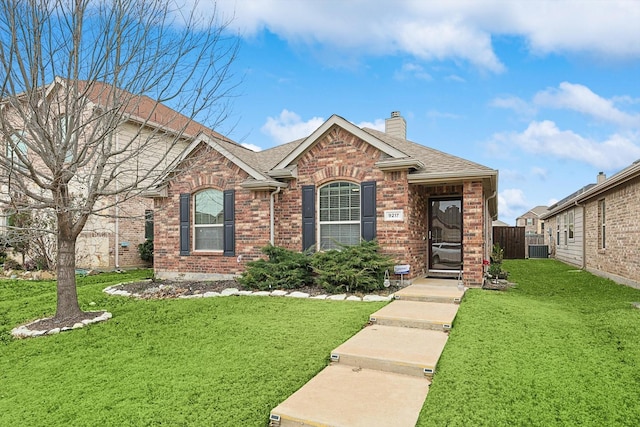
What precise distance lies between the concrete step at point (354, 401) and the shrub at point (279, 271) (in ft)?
16.5

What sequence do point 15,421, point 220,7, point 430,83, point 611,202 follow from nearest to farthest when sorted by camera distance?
1. point 15,421
2. point 220,7
3. point 611,202
4. point 430,83

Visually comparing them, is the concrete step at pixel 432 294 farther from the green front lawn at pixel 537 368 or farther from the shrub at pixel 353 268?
the shrub at pixel 353 268

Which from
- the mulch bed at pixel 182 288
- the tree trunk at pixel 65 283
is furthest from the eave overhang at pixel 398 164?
the tree trunk at pixel 65 283

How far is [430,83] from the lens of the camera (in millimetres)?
13602

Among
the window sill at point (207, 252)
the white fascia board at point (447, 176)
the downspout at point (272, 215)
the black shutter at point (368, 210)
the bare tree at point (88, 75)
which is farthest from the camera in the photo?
the window sill at point (207, 252)

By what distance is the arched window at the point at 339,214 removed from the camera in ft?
32.4

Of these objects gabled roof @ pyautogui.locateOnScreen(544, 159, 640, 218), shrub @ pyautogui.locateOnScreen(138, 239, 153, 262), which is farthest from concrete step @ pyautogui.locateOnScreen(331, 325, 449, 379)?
shrub @ pyautogui.locateOnScreen(138, 239, 153, 262)

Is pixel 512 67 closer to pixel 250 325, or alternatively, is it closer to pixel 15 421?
pixel 250 325

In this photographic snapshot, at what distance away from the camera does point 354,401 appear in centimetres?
357

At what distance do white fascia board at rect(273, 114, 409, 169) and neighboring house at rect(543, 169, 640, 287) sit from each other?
5.79m

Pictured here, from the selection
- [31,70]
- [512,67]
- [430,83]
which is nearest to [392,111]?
[430,83]

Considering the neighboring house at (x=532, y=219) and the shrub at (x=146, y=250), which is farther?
the neighboring house at (x=532, y=219)

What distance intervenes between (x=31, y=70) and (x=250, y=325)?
17.0 ft

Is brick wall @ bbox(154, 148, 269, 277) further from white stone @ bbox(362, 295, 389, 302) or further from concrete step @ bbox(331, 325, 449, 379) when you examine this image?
concrete step @ bbox(331, 325, 449, 379)
